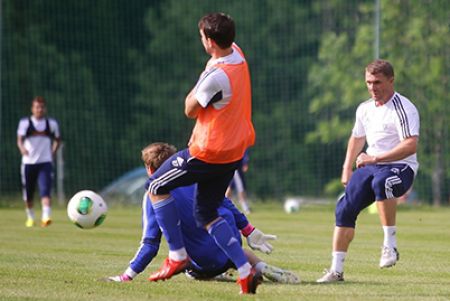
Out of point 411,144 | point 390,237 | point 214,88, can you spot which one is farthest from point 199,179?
point 390,237

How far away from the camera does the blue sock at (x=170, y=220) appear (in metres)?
8.44

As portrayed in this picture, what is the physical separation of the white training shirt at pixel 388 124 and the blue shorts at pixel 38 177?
961 centimetres

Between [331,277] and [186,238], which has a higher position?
[186,238]

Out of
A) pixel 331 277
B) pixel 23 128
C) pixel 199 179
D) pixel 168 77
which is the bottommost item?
pixel 168 77

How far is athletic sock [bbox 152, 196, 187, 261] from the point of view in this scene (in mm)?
8438

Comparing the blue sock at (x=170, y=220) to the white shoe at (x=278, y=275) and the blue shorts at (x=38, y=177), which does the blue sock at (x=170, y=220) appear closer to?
the white shoe at (x=278, y=275)

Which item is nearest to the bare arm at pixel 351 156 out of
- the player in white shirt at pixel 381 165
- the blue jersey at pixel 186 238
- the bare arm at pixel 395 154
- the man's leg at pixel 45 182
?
the player in white shirt at pixel 381 165

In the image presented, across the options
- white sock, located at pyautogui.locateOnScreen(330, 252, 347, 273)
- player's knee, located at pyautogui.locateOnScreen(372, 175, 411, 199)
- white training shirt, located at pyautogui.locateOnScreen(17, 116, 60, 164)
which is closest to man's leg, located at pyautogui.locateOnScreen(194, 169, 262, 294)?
white sock, located at pyautogui.locateOnScreen(330, 252, 347, 273)

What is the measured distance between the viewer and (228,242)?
8172mm

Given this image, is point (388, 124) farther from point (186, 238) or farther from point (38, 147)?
point (38, 147)

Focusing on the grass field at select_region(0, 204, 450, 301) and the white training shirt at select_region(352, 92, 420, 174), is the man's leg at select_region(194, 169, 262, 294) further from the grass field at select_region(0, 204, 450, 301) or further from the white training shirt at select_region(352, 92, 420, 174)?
the white training shirt at select_region(352, 92, 420, 174)

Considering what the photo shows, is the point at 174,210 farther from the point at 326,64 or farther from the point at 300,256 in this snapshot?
the point at 326,64

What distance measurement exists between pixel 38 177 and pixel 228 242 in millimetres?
11123

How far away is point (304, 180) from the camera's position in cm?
3834
